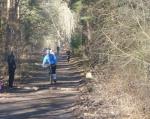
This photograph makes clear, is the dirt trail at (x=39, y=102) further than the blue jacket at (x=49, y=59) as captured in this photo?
No

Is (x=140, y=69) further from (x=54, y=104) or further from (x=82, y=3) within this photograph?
(x=82, y=3)

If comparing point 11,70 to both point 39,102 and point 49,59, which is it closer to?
point 49,59

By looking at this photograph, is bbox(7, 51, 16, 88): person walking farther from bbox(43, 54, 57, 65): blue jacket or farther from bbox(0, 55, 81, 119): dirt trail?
bbox(43, 54, 57, 65): blue jacket

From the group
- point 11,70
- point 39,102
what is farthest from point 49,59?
point 39,102

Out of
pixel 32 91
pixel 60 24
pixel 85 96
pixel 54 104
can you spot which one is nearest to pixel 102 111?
pixel 54 104

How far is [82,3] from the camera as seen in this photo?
34625 millimetres

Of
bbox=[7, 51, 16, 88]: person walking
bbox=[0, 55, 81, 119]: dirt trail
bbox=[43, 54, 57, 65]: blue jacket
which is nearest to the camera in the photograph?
bbox=[0, 55, 81, 119]: dirt trail

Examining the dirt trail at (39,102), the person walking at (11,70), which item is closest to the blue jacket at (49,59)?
the dirt trail at (39,102)

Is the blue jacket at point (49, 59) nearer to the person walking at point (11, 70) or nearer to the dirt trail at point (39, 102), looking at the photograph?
the dirt trail at point (39, 102)

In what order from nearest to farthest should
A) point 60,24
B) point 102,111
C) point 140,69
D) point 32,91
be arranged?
point 140,69 < point 102,111 < point 32,91 < point 60,24

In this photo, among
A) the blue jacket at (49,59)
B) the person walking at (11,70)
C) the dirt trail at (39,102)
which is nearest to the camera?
the dirt trail at (39,102)

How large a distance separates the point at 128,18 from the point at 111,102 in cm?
336

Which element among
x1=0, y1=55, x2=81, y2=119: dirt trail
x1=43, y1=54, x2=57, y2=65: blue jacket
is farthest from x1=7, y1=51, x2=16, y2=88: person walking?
x1=43, y1=54, x2=57, y2=65: blue jacket

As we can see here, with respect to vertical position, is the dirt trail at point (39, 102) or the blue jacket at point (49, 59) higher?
the blue jacket at point (49, 59)
